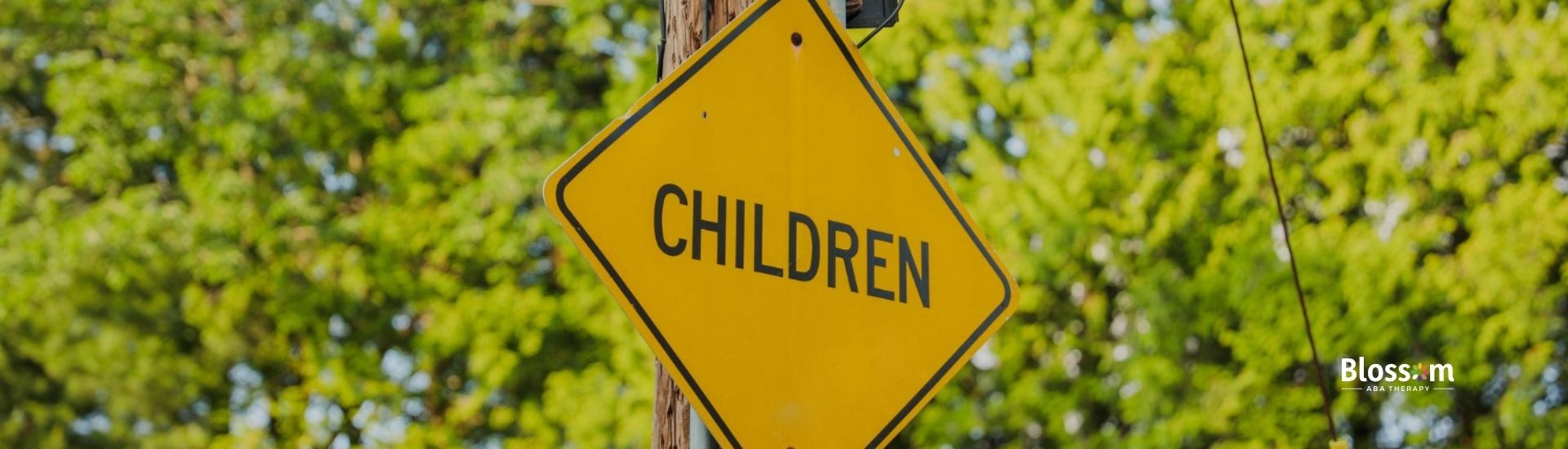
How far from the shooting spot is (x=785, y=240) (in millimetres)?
2412

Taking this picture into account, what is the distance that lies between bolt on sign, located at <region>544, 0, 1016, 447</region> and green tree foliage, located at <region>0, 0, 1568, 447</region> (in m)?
7.88

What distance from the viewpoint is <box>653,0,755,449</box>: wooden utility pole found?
2.55 metres

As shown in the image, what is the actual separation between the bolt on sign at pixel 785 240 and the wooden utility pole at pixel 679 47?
217 mm

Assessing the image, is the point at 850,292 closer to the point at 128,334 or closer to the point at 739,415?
the point at 739,415

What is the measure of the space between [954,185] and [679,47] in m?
8.22

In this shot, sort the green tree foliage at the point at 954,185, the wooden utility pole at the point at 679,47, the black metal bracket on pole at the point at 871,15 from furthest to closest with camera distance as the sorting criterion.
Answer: the green tree foliage at the point at 954,185 < the black metal bracket on pole at the point at 871,15 < the wooden utility pole at the point at 679,47

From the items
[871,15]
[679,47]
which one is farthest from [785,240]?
[871,15]

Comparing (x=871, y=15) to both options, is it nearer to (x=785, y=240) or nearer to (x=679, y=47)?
(x=679, y=47)

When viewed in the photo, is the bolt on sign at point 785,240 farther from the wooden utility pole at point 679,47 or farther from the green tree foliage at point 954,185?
the green tree foliage at point 954,185

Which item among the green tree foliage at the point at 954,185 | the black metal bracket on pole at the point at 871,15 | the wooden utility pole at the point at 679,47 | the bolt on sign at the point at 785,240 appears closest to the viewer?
the bolt on sign at the point at 785,240

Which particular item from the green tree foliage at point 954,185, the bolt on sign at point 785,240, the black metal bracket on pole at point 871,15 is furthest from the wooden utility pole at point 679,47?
the green tree foliage at point 954,185

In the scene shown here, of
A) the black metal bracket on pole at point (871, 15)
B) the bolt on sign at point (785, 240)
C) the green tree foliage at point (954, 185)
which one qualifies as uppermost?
the black metal bracket on pole at point (871, 15)

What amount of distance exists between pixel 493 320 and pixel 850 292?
10.2 m

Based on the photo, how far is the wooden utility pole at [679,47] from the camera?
2.55m
